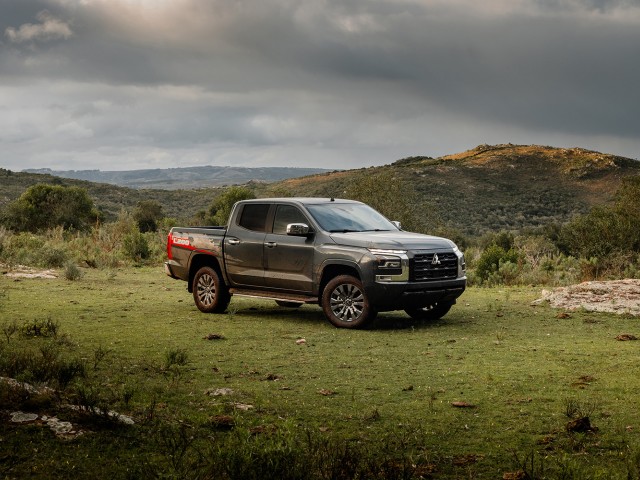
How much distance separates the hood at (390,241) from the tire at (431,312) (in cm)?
Answer: 125

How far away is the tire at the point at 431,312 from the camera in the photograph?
13.5 metres

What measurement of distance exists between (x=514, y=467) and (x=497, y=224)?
61338mm

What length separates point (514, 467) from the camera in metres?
5.43

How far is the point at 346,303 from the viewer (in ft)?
40.7

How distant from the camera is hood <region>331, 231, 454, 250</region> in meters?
12.2

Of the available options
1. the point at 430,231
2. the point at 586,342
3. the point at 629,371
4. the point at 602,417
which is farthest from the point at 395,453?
→ the point at 430,231

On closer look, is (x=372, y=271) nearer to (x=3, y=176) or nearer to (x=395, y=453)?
(x=395, y=453)

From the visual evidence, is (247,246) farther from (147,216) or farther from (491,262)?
(147,216)

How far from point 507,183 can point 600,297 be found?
67.2 m

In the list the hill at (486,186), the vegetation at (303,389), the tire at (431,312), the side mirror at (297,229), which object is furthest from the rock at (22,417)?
the hill at (486,186)

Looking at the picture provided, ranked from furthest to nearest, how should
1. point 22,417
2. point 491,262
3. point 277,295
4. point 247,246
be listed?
point 491,262 < point 247,246 < point 277,295 < point 22,417

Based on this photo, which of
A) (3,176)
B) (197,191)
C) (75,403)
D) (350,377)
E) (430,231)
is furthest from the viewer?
(197,191)

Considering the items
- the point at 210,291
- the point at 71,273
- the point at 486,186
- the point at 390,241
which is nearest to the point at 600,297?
the point at 390,241

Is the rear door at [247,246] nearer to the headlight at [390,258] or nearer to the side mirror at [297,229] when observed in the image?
the side mirror at [297,229]
